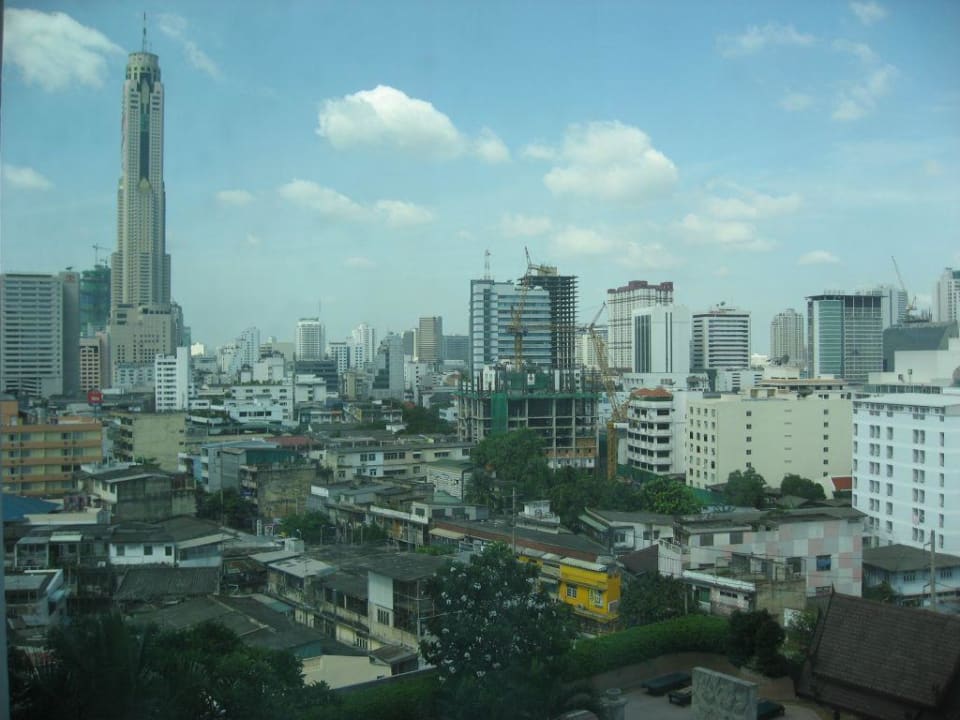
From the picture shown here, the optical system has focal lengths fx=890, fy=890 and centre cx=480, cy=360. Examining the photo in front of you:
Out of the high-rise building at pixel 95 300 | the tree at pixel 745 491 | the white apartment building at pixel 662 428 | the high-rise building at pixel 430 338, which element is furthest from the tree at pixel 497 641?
the high-rise building at pixel 430 338

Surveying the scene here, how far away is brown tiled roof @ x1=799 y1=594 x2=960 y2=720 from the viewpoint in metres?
2.37

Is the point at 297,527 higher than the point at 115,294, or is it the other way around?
the point at 115,294

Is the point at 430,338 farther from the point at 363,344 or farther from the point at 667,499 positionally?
the point at 667,499

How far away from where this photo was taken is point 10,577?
4219 mm

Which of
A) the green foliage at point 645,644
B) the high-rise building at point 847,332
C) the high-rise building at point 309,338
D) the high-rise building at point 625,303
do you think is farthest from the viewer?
the high-rise building at point 309,338

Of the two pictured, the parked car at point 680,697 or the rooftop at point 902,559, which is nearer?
the parked car at point 680,697

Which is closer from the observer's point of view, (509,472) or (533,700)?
(533,700)

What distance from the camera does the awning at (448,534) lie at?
19.9 ft

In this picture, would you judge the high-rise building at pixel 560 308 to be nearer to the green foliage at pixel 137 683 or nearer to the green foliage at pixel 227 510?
the green foliage at pixel 227 510

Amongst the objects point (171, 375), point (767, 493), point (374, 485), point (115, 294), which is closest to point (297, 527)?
point (374, 485)

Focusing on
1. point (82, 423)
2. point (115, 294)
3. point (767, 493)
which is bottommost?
point (767, 493)

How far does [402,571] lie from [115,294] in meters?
24.3

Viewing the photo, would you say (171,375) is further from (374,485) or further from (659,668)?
(659,668)

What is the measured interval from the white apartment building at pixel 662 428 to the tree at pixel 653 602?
7186 millimetres
